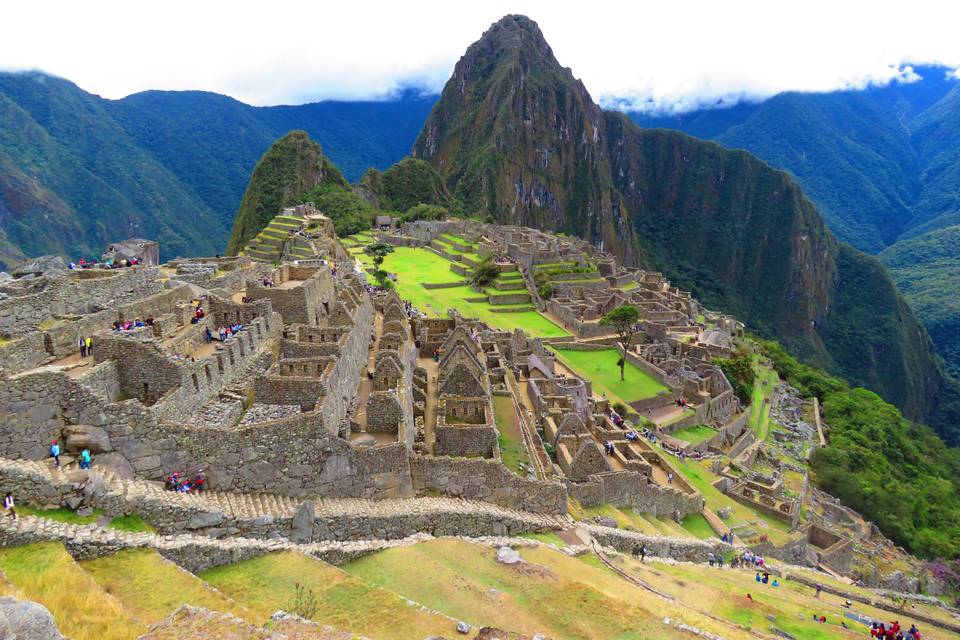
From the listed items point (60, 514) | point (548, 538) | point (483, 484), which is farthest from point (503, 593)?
point (60, 514)

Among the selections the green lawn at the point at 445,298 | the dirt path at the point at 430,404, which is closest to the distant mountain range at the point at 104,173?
the green lawn at the point at 445,298

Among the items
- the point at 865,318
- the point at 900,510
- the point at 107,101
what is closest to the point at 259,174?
the point at 107,101

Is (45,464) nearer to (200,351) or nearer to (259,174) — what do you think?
(200,351)

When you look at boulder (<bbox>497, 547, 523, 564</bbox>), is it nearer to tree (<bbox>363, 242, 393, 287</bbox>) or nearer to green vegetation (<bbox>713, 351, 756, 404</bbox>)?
green vegetation (<bbox>713, 351, 756, 404</bbox>)

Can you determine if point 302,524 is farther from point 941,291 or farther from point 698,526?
point 941,291

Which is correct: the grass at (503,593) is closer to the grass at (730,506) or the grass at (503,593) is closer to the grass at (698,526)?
the grass at (698,526)
